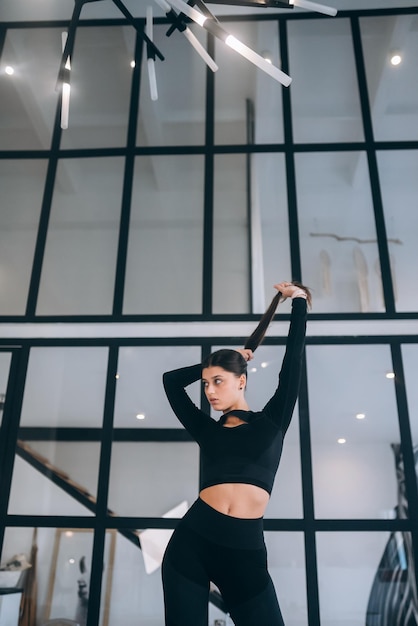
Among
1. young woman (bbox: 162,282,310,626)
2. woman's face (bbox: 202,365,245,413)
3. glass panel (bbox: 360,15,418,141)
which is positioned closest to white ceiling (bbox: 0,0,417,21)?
glass panel (bbox: 360,15,418,141)

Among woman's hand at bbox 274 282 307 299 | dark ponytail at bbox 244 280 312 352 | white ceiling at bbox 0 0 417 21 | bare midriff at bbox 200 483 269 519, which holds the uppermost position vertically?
white ceiling at bbox 0 0 417 21

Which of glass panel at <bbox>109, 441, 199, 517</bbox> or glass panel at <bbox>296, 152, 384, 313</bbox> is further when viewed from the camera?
glass panel at <bbox>296, 152, 384, 313</bbox>

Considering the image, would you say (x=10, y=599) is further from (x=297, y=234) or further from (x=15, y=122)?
(x=15, y=122)

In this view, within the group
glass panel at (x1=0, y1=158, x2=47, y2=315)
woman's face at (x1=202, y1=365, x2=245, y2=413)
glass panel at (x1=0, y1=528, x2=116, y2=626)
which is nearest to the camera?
woman's face at (x1=202, y1=365, x2=245, y2=413)

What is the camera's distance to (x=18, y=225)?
3.24 meters

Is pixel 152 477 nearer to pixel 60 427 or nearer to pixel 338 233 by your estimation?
pixel 60 427

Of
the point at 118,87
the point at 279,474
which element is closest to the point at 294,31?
the point at 118,87

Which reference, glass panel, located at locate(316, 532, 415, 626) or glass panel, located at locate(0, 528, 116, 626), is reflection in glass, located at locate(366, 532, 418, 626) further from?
glass panel, located at locate(0, 528, 116, 626)

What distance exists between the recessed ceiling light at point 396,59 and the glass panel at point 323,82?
0.24 meters

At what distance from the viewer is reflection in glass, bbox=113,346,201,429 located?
2.76 metres

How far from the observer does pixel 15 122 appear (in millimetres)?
3506

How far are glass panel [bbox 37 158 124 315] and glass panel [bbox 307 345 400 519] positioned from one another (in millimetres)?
1231

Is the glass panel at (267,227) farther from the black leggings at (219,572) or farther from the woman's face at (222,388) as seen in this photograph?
the black leggings at (219,572)

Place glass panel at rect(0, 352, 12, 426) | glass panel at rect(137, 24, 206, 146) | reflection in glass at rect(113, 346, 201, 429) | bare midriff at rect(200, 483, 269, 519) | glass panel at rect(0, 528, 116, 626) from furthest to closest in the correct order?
glass panel at rect(137, 24, 206, 146) < glass panel at rect(0, 352, 12, 426) < reflection in glass at rect(113, 346, 201, 429) < glass panel at rect(0, 528, 116, 626) < bare midriff at rect(200, 483, 269, 519)
